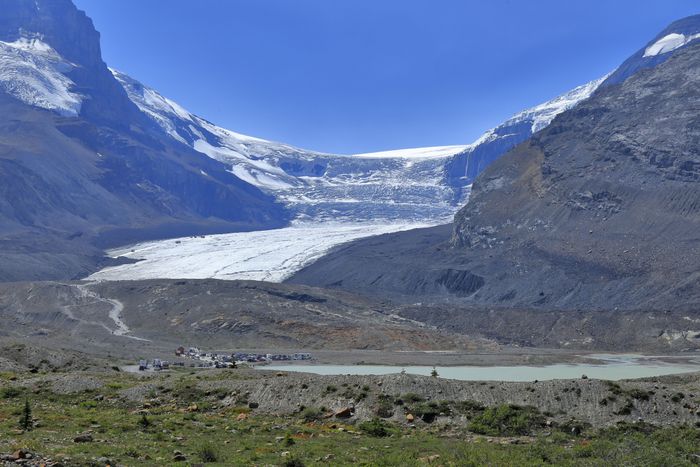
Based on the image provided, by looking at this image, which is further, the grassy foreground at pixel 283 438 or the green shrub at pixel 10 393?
the green shrub at pixel 10 393

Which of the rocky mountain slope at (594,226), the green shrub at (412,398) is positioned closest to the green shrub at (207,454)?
the green shrub at (412,398)

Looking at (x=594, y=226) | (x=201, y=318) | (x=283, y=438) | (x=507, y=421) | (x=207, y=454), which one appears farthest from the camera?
(x=594, y=226)

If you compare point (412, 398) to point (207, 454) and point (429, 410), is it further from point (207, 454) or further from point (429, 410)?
point (207, 454)

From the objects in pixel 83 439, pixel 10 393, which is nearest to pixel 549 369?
pixel 10 393

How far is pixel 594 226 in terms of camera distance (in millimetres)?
158250

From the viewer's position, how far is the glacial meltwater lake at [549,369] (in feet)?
238

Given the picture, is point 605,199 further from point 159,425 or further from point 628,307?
point 159,425

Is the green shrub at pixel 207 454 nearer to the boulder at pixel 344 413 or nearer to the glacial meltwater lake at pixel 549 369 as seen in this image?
the boulder at pixel 344 413

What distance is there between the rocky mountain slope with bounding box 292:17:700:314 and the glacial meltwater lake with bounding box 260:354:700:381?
31.7 m

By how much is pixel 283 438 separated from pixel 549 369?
193 ft

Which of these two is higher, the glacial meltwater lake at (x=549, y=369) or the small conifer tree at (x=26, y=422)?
the small conifer tree at (x=26, y=422)

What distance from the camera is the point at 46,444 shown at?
75.3 feet

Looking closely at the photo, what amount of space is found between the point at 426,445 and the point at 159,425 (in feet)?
30.8

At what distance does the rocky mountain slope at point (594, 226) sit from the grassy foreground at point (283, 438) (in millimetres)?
94394
